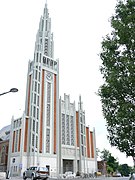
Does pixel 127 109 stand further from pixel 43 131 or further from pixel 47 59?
pixel 47 59

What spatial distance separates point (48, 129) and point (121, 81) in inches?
1742

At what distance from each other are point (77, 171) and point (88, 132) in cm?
1158

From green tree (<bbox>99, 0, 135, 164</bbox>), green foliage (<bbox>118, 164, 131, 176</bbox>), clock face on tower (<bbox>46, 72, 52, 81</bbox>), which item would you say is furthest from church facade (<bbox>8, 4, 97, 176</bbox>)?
green foliage (<bbox>118, 164, 131, 176</bbox>)

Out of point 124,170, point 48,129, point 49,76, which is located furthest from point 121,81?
point 124,170

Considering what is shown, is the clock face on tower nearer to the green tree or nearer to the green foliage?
the green tree

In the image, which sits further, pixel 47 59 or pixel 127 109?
pixel 47 59

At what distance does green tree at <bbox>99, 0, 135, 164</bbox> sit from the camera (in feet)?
33.4

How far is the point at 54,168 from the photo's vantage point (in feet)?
168

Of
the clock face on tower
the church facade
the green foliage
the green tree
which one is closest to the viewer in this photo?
the green tree

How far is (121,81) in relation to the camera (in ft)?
34.6

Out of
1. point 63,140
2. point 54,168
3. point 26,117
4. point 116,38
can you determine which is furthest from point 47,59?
point 116,38

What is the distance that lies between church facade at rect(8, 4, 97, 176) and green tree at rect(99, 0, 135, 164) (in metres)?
40.2

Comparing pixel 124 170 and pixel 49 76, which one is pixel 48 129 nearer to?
pixel 49 76

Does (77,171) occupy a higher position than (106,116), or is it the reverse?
(106,116)
